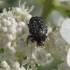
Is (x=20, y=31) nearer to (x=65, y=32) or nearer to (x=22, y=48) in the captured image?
(x=22, y=48)

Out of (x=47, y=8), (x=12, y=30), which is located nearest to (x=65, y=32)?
(x=12, y=30)

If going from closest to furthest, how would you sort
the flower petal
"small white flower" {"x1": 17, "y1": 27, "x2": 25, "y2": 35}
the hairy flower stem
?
the flower petal < "small white flower" {"x1": 17, "y1": 27, "x2": 25, "y2": 35} < the hairy flower stem

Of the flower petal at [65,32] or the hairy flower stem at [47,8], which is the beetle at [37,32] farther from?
the hairy flower stem at [47,8]

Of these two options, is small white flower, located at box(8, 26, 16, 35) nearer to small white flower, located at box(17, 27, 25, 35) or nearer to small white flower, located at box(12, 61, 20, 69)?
small white flower, located at box(17, 27, 25, 35)

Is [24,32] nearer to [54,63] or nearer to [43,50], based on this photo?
[43,50]

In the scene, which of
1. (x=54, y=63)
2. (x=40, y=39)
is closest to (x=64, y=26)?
(x=40, y=39)

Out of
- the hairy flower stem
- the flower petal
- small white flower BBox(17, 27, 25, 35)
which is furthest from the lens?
the hairy flower stem

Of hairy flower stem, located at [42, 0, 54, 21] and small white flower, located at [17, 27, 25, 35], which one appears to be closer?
small white flower, located at [17, 27, 25, 35]


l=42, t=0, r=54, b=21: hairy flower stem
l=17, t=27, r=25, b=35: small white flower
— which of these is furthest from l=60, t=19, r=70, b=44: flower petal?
l=42, t=0, r=54, b=21: hairy flower stem

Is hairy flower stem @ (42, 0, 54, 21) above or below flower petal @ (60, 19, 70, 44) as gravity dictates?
above
